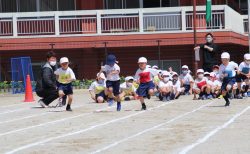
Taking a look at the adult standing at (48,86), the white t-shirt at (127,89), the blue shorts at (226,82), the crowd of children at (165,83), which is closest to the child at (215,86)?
the crowd of children at (165,83)

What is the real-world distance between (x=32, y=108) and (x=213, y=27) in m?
14.2

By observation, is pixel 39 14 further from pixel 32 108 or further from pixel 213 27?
pixel 32 108

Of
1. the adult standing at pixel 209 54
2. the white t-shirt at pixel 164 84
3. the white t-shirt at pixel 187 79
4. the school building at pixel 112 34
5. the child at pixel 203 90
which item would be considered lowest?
the child at pixel 203 90

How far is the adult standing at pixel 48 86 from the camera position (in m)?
20.5

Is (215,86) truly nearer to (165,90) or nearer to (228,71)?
(165,90)

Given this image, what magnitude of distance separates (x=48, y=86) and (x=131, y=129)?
8046mm

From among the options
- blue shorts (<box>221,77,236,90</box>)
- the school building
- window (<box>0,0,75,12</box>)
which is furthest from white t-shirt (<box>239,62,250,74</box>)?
window (<box>0,0,75,12</box>)

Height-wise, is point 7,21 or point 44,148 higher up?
point 7,21

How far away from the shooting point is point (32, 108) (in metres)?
20.0

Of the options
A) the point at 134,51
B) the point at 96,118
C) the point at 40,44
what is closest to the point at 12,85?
the point at 40,44

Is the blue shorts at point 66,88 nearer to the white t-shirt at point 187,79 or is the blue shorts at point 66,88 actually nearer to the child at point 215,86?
the child at point 215,86

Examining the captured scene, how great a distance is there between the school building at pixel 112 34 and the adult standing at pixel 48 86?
1085 cm

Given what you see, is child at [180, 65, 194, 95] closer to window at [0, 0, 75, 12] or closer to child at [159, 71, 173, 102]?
child at [159, 71, 173, 102]

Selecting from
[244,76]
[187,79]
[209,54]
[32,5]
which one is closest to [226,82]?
[244,76]
